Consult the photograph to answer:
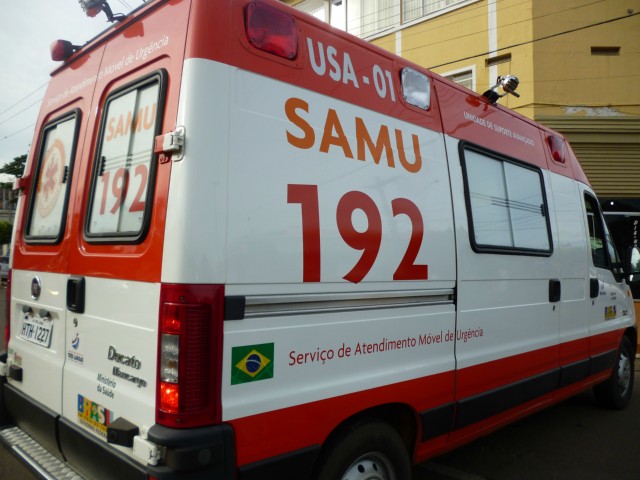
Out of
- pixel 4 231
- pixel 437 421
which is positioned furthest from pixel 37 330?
pixel 4 231

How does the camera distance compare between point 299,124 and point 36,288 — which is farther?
point 36,288

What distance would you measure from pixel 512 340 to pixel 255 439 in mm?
2257

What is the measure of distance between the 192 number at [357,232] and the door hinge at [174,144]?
0.52m

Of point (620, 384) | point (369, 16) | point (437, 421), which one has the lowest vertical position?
point (620, 384)

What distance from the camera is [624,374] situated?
5746 mm

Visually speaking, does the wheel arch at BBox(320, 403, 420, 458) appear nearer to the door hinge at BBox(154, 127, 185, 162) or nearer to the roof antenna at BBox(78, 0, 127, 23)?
the door hinge at BBox(154, 127, 185, 162)

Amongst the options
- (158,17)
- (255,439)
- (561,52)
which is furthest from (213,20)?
(561,52)

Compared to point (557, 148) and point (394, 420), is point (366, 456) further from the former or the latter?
point (557, 148)

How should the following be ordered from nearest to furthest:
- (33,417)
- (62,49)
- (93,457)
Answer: (93,457) < (33,417) < (62,49)

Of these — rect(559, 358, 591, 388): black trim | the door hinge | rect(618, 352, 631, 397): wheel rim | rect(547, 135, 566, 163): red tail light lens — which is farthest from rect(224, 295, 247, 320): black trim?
rect(618, 352, 631, 397): wheel rim

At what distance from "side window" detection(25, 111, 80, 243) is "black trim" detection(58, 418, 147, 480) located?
3.44 ft

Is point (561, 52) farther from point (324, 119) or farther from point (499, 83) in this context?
point (324, 119)

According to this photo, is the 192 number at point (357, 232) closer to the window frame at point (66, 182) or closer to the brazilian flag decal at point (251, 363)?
the brazilian flag decal at point (251, 363)

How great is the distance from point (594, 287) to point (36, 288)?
15.3 feet
